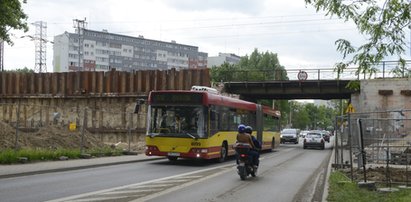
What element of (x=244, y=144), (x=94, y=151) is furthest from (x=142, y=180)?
(x=94, y=151)

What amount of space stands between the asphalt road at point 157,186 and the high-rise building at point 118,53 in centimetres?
10412

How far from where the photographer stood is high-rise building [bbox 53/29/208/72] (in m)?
127

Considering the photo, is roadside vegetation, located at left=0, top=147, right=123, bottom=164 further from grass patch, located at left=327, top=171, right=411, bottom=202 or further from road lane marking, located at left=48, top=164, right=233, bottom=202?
grass patch, located at left=327, top=171, right=411, bottom=202

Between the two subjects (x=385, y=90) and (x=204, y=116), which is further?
→ (x=385, y=90)

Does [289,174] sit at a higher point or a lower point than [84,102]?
lower

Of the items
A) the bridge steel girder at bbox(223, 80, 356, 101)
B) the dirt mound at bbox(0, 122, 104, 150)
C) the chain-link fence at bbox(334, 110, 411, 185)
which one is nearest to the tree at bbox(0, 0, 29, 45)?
the dirt mound at bbox(0, 122, 104, 150)

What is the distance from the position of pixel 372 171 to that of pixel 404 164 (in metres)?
1.38

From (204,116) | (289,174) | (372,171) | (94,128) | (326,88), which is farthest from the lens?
(326,88)

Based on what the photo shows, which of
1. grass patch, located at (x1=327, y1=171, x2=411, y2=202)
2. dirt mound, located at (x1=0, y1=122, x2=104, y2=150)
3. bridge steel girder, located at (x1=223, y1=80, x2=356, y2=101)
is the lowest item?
grass patch, located at (x1=327, y1=171, x2=411, y2=202)

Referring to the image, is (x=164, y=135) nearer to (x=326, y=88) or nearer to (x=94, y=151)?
(x=94, y=151)

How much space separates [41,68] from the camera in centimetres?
8494

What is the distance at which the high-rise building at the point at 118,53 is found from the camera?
127375 millimetres

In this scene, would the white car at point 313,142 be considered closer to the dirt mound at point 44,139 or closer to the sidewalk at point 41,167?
the dirt mound at point 44,139

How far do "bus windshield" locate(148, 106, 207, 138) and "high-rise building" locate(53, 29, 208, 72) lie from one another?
99.9 metres
